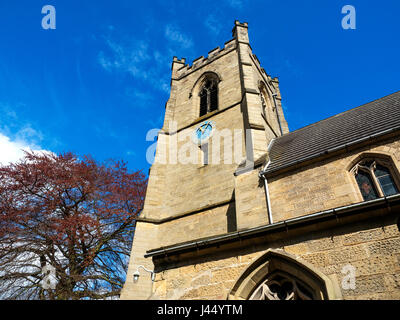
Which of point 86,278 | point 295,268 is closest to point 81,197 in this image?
point 86,278

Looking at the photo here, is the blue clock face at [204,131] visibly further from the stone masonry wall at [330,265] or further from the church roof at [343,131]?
the stone masonry wall at [330,265]

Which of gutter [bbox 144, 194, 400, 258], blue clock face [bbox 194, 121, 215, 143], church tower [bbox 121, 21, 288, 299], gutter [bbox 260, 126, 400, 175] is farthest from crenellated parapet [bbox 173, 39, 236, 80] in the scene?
gutter [bbox 144, 194, 400, 258]

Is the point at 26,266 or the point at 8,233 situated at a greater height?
the point at 8,233

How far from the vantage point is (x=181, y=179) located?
11242mm

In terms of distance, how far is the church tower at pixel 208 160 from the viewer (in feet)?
26.8

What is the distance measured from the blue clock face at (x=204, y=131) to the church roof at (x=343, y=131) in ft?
11.3

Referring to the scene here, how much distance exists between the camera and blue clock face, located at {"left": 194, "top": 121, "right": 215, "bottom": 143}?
12.1 metres

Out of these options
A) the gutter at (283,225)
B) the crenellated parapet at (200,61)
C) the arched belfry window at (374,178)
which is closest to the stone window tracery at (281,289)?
the gutter at (283,225)

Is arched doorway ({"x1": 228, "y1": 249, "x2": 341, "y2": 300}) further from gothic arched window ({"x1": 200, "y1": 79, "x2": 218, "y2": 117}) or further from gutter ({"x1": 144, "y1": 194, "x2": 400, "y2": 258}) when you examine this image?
gothic arched window ({"x1": 200, "y1": 79, "x2": 218, "y2": 117})

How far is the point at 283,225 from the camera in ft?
17.4

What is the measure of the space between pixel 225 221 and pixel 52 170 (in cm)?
1022

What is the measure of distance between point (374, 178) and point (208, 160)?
20.4ft
